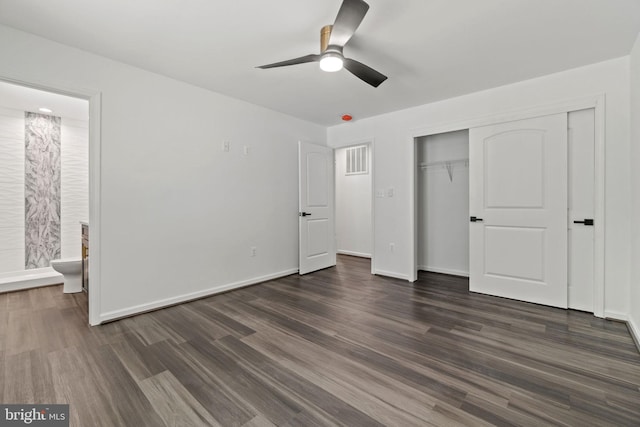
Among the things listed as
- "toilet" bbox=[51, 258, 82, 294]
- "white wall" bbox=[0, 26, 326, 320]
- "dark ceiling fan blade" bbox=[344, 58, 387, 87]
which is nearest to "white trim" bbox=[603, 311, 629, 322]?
"dark ceiling fan blade" bbox=[344, 58, 387, 87]

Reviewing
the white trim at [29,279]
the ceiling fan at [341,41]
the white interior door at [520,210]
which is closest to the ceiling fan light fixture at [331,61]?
the ceiling fan at [341,41]

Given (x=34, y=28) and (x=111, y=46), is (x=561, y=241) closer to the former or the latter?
(x=111, y=46)

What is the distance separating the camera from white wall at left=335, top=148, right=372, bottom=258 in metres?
5.96

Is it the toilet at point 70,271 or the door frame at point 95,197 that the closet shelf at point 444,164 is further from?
the toilet at point 70,271

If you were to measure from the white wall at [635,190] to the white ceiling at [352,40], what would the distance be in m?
0.26

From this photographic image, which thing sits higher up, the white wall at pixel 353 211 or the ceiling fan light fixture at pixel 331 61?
the ceiling fan light fixture at pixel 331 61

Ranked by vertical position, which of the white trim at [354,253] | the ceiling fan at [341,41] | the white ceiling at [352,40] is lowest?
the white trim at [354,253]

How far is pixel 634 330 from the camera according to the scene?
7.56 feet

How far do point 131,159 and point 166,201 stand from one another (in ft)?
1.71

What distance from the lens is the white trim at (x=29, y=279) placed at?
11.7 ft

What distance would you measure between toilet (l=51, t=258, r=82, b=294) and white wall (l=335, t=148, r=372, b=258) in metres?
4.54

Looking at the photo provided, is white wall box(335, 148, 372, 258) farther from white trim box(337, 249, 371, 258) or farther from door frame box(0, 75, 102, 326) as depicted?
door frame box(0, 75, 102, 326)

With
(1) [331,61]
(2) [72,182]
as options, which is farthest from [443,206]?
(2) [72,182]

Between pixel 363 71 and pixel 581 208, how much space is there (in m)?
2.59
